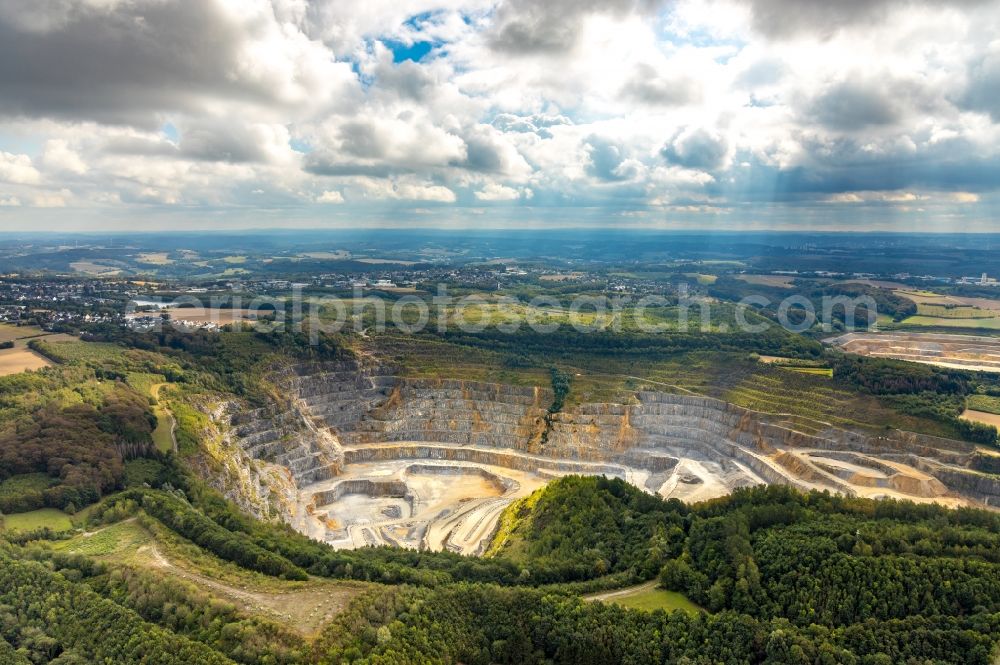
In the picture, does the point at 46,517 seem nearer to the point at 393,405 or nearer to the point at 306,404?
the point at 306,404

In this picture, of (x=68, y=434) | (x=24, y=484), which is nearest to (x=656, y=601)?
(x=24, y=484)

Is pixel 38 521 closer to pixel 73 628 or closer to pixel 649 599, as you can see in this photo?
pixel 73 628

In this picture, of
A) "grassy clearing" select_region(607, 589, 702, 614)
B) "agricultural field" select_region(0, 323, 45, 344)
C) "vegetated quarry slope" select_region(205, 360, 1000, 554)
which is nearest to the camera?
"grassy clearing" select_region(607, 589, 702, 614)

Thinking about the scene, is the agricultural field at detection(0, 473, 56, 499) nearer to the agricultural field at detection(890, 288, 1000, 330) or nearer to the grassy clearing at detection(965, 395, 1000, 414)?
the grassy clearing at detection(965, 395, 1000, 414)

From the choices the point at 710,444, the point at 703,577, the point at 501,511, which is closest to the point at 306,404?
the point at 501,511

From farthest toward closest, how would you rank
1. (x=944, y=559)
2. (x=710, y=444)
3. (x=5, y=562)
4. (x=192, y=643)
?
1. (x=710, y=444)
2. (x=5, y=562)
3. (x=944, y=559)
4. (x=192, y=643)

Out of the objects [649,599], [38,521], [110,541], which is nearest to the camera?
[649,599]

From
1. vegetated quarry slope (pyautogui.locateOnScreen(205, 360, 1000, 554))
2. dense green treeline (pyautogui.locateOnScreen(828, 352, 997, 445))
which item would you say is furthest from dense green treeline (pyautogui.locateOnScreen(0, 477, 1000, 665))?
dense green treeline (pyautogui.locateOnScreen(828, 352, 997, 445))
